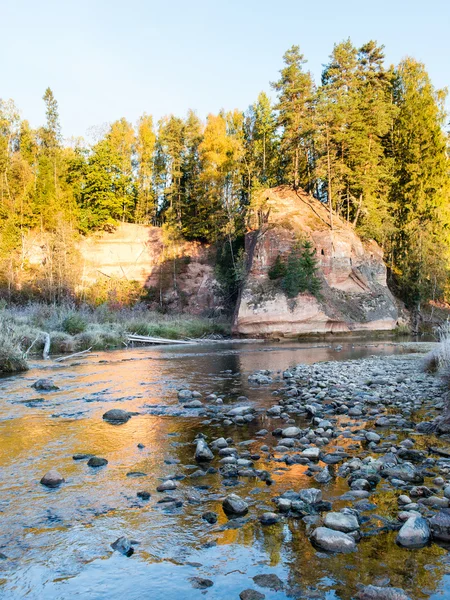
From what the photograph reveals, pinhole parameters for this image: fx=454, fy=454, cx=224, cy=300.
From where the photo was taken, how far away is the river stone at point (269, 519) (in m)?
3.84

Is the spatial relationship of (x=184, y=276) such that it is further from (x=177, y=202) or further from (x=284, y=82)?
(x=284, y=82)

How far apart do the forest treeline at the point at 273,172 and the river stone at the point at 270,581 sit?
35.8 m

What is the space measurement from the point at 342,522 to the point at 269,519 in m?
0.61

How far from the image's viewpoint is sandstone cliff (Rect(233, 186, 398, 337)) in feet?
103

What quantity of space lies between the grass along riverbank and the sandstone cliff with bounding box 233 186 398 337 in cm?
355

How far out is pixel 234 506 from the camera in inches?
159

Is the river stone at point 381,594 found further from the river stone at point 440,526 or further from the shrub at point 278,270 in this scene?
the shrub at point 278,270

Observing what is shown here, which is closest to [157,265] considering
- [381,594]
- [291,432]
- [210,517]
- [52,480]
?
[291,432]

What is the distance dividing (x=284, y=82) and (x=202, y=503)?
42.0 m

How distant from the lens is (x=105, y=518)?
3988 mm

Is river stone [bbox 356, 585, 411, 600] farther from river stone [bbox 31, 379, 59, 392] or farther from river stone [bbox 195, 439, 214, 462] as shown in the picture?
river stone [bbox 31, 379, 59, 392]

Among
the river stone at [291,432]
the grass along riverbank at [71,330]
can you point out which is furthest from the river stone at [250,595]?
the grass along riverbank at [71,330]

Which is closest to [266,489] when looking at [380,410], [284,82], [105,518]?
[105,518]

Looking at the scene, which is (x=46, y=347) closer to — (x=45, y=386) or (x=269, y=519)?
(x=45, y=386)
